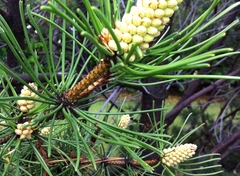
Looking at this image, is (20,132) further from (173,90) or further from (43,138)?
(173,90)

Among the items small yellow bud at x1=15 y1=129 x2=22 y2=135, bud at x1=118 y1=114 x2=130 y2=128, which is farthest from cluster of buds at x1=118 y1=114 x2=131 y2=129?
small yellow bud at x1=15 y1=129 x2=22 y2=135

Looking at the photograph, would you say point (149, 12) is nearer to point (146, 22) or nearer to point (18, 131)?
point (146, 22)

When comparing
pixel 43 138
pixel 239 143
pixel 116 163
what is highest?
pixel 43 138

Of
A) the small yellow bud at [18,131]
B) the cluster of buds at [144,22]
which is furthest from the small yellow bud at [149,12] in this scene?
the small yellow bud at [18,131]

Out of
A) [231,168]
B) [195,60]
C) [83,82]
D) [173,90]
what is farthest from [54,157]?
[173,90]

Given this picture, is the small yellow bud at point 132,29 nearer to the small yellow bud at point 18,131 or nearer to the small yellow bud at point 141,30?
the small yellow bud at point 141,30
